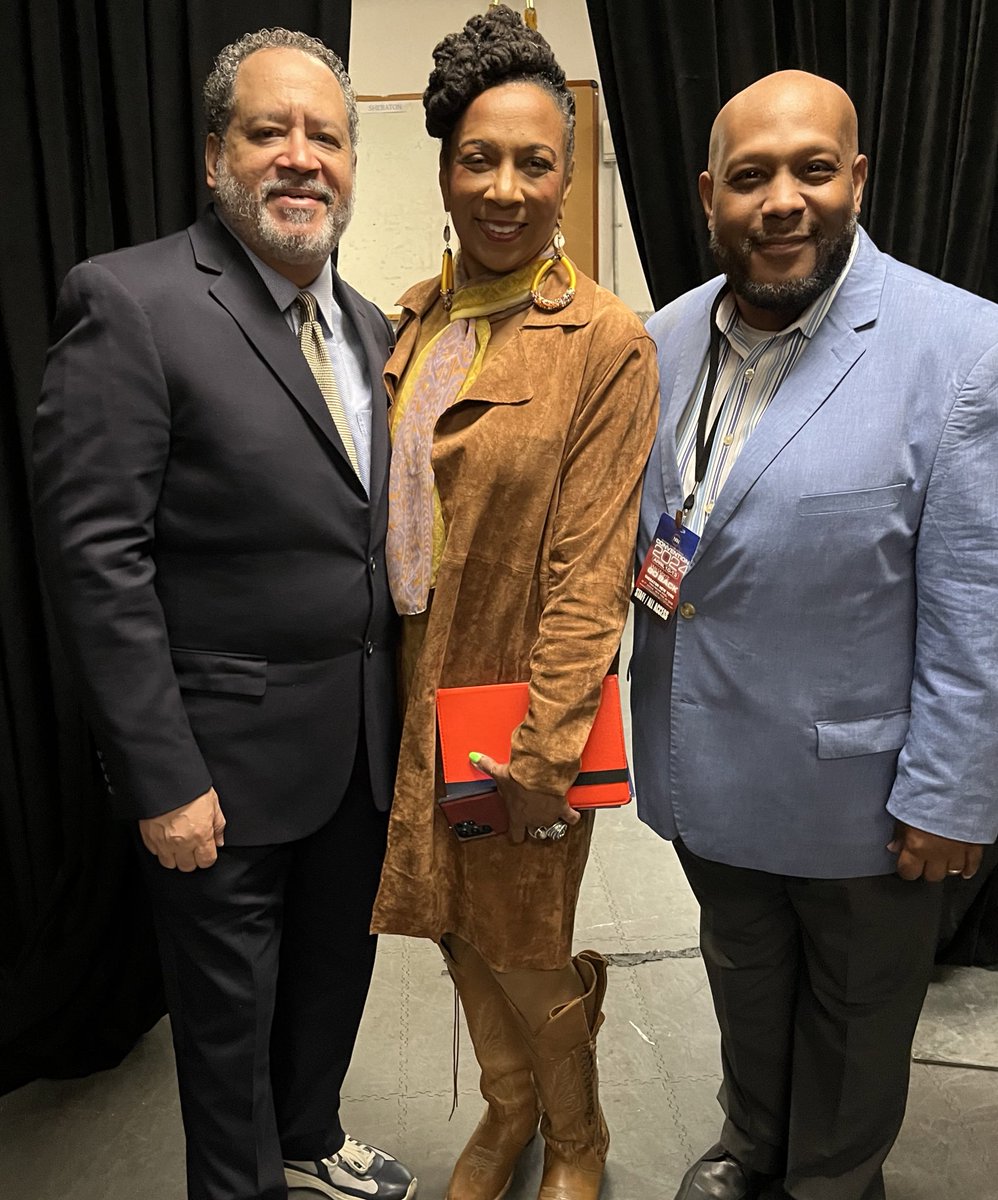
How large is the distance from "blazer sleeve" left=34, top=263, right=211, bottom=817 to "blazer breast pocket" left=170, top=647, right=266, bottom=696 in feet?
0.15

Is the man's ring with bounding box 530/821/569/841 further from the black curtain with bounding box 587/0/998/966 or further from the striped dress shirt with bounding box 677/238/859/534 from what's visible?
the black curtain with bounding box 587/0/998/966

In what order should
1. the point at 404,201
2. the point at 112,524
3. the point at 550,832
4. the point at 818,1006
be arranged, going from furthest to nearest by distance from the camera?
the point at 404,201
the point at 818,1006
the point at 550,832
the point at 112,524

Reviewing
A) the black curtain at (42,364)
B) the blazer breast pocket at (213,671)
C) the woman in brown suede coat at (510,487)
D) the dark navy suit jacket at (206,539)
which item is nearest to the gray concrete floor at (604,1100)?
the black curtain at (42,364)

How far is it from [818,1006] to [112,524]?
4.31 feet

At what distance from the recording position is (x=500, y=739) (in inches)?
64.0

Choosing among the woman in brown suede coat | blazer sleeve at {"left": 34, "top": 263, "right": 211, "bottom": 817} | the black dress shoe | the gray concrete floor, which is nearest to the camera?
blazer sleeve at {"left": 34, "top": 263, "right": 211, "bottom": 817}

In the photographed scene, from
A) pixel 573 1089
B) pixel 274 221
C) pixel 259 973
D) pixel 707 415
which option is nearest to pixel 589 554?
pixel 707 415

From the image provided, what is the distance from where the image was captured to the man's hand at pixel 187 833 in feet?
5.10

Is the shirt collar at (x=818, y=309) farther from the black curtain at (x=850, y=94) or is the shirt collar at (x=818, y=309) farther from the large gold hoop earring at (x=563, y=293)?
the black curtain at (x=850, y=94)

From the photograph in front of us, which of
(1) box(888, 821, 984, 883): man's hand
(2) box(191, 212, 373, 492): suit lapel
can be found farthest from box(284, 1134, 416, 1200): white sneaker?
(2) box(191, 212, 373, 492): suit lapel

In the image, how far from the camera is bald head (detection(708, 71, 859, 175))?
5.08ft

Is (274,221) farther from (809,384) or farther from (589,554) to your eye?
(809,384)

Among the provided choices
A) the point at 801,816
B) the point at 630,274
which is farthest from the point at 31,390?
the point at 630,274

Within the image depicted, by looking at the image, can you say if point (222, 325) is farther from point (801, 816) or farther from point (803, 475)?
point (801, 816)
